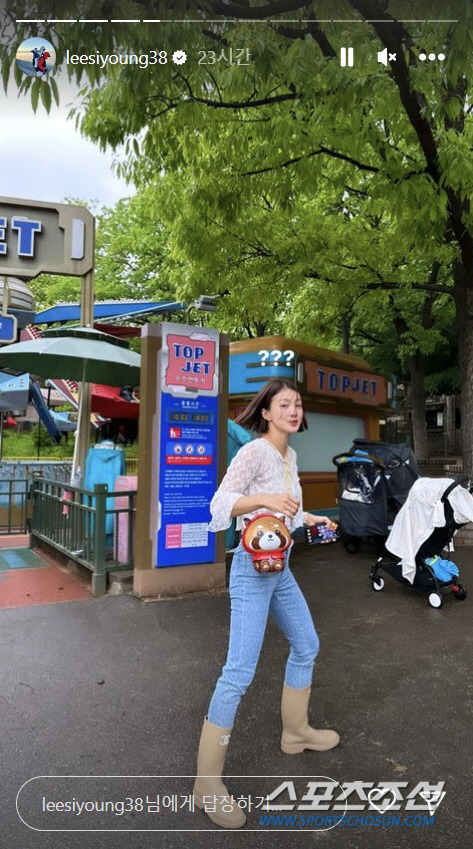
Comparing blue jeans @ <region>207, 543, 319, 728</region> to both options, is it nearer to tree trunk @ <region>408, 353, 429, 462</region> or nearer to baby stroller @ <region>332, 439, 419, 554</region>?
baby stroller @ <region>332, 439, 419, 554</region>

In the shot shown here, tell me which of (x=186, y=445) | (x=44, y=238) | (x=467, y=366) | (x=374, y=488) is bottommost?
(x=374, y=488)

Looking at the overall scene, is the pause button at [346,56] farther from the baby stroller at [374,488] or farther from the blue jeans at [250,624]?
the baby stroller at [374,488]

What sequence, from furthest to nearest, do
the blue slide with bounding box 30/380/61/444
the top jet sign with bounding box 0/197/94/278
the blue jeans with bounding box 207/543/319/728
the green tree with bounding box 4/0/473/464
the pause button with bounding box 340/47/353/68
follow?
the blue slide with bounding box 30/380/61/444
the top jet sign with bounding box 0/197/94/278
the pause button with bounding box 340/47/353/68
the green tree with bounding box 4/0/473/464
the blue jeans with bounding box 207/543/319/728

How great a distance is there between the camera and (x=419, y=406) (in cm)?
1739

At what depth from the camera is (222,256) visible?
10.7 m

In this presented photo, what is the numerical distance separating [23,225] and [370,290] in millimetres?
6231

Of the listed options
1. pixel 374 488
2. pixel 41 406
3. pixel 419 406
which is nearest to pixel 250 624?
pixel 374 488

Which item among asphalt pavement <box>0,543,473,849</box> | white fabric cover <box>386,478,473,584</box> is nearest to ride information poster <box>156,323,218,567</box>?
asphalt pavement <box>0,543,473,849</box>

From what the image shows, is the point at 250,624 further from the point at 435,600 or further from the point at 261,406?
the point at 435,600

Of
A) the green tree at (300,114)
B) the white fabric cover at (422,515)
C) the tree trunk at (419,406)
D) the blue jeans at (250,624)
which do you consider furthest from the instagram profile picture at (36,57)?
the tree trunk at (419,406)

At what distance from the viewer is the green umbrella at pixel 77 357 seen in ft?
22.5

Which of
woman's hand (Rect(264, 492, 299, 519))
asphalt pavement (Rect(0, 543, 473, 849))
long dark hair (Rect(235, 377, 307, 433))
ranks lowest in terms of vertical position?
asphalt pavement (Rect(0, 543, 473, 849))

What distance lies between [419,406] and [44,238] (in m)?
12.2

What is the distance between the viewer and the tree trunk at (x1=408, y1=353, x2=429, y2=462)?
56.5 feet
